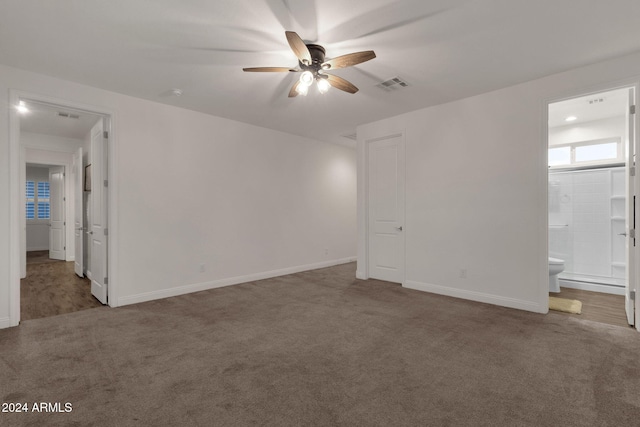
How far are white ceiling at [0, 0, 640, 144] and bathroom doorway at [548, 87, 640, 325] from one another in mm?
2047

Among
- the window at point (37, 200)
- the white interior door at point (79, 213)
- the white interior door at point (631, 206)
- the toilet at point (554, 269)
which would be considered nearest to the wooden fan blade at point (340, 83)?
the white interior door at point (631, 206)

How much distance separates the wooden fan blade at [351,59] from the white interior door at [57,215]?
309 inches

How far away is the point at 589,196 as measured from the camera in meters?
5.05

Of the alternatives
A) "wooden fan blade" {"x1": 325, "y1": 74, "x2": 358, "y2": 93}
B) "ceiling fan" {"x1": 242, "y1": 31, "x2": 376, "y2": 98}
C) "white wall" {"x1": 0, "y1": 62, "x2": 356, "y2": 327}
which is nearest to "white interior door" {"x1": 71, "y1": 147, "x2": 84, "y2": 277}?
"white wall" {"x1": 0, "y1": 62, "x2": 356, "y2": 327}

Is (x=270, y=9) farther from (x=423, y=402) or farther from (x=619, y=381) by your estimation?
(x=619, y=381)

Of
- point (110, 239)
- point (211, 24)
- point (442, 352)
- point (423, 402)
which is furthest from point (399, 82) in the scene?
point (110, 239)

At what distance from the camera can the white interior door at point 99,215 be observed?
4.04 meters

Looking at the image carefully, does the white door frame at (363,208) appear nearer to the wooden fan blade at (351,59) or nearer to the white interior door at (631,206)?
the wooden fan blade at (351,59)

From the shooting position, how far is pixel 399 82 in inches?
146

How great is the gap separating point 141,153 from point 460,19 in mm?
3983

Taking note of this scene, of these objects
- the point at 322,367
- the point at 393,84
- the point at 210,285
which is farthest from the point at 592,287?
the point at 210,285

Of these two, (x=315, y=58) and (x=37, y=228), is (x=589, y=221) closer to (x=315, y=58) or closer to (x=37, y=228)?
(x=315, y=58)

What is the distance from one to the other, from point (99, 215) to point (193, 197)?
4.00 ft

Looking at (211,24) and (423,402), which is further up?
(211,24)
